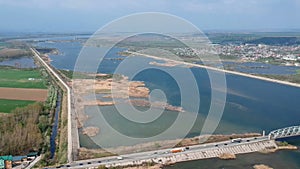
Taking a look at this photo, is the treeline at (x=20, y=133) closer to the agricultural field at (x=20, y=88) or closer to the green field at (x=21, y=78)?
the agricultural field at (x=20, y=88)

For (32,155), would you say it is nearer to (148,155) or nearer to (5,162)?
(5,162)

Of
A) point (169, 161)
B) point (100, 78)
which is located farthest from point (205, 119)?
point (100, 78)

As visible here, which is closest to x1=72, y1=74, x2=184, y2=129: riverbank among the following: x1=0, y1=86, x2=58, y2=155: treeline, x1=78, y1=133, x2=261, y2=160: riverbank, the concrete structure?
x1=0, y1=86, x2=58, y2=155: treeline

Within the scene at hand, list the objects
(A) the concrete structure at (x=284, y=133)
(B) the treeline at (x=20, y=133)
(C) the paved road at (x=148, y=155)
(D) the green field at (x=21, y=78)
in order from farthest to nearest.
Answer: (D) the green field at (x=21, y=78)
(A) the concrete structure at (x=284, y=133)
(B) the treeline at (x=20, y=133)
(C) the paved road at (x=148, y=155)

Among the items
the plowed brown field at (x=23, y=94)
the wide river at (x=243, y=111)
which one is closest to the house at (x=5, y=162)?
the wide river at (x=243, y=111)

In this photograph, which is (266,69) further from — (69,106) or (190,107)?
(69,106)

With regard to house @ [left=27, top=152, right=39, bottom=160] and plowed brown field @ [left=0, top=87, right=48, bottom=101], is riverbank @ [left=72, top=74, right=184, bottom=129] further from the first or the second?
house @ [left=27, top=152, right=39, bottom=160]
